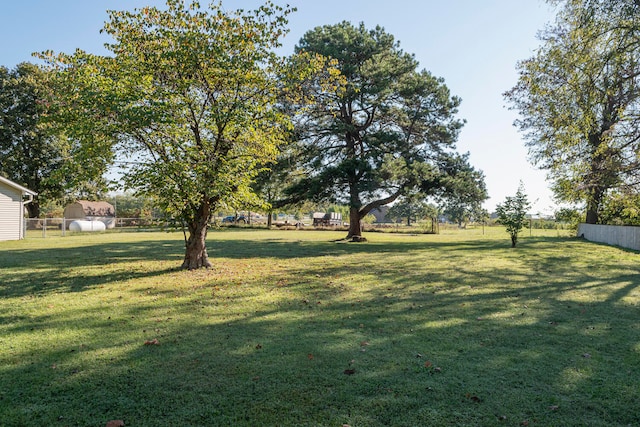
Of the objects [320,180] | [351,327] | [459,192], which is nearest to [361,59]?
[320,180]

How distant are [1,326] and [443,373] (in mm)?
5649

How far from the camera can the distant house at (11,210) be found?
68.0ft

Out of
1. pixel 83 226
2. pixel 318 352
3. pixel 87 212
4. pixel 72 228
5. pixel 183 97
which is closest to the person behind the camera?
pixel 318 352

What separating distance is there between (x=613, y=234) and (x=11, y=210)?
32331 millimetres

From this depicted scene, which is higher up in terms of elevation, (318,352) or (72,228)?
(72,228)

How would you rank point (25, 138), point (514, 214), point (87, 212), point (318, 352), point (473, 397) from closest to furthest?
point (473, 397)
point (318, 352)
point (514, 214)
point (25, 138)
point (87, 212)

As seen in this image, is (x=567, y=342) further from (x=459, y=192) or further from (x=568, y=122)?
(x=459, y=192)

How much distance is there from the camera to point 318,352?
420 cm

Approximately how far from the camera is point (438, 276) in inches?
376

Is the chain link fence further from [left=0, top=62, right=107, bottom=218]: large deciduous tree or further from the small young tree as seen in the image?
the small young tree

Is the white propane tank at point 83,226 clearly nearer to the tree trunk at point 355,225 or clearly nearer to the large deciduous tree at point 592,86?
the tree trunk at point 355,225

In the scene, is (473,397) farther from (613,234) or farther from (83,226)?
(83,226)

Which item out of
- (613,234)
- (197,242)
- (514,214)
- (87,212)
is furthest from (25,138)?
(613,234)

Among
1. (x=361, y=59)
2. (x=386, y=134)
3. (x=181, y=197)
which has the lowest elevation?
(x=181, y=197)
